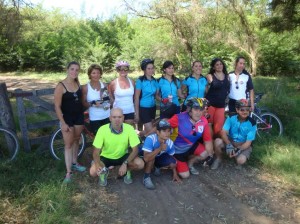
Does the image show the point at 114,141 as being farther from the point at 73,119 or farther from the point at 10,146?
the point at 10,146

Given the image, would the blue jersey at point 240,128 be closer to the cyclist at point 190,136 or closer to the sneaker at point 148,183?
the cyclist at point 190,136

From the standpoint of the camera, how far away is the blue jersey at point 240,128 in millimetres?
5433

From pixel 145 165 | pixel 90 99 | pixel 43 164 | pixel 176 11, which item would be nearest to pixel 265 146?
pixel 145 165

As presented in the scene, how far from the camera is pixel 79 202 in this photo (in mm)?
4262

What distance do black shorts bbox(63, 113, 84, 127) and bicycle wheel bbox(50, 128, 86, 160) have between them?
0.94 m

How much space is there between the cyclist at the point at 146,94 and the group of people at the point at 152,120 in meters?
0.02

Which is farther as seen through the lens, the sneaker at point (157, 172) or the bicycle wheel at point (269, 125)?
the bicycle wheel at point (269, 125)

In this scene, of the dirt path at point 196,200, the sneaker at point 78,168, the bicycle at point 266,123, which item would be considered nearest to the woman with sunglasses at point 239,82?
the bicycle at point 266,123

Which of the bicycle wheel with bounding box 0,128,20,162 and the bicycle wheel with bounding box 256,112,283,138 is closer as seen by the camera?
the bicycle wheel with bounding box 0,128,20,162

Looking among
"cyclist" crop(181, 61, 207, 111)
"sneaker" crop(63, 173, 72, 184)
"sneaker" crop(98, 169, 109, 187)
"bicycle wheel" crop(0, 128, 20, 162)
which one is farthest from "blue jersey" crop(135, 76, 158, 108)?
"bicycle wheel" crop(0, 128, 20, 162)

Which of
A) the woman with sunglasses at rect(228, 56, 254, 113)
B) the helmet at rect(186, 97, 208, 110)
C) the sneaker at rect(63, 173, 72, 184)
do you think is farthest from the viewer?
the woman with sunglasses at rect(228, 56, 254, 113)

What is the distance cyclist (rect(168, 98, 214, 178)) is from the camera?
5.06 meters

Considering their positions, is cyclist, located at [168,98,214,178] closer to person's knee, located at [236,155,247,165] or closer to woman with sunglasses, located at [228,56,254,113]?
person's knee, located at [236,155,247,165]

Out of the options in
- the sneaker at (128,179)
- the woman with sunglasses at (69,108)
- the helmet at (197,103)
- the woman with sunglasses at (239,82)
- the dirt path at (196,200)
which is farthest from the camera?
the woman with sunglasses at (239,82)
